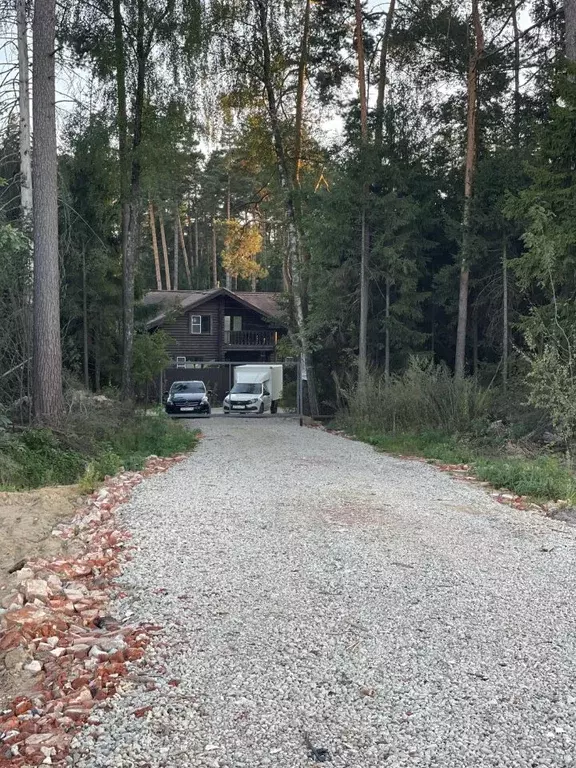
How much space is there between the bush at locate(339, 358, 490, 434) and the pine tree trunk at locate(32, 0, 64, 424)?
366 inches

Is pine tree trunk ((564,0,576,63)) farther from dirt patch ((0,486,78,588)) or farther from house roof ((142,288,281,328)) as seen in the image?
house roof ((142,288,281,328))

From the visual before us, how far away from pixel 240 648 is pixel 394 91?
84.6 ft

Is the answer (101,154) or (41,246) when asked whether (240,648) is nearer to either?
(41,246)

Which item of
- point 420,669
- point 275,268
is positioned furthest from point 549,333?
point 275,268

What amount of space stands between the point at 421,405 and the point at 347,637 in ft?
46.8

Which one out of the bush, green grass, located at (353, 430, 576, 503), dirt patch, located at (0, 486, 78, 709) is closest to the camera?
dirt patch, located at (0, 486, 78, 709)

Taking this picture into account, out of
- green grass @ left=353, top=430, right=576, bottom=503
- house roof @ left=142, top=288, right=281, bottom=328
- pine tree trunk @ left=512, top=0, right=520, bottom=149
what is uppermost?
pine tree trunk @ left=512, top=0, right=520, bottom=149

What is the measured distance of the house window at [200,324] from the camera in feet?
157

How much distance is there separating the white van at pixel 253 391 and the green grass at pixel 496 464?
52.8 ft

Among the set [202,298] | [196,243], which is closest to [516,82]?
[202,298]

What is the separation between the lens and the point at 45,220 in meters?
12.6

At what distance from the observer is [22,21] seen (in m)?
14.5

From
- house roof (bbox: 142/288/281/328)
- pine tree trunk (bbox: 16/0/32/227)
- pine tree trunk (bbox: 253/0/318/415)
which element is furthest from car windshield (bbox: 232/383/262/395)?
pine tree trunk (bbox: 16/0/32/227)

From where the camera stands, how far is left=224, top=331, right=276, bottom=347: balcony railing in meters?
48.7
